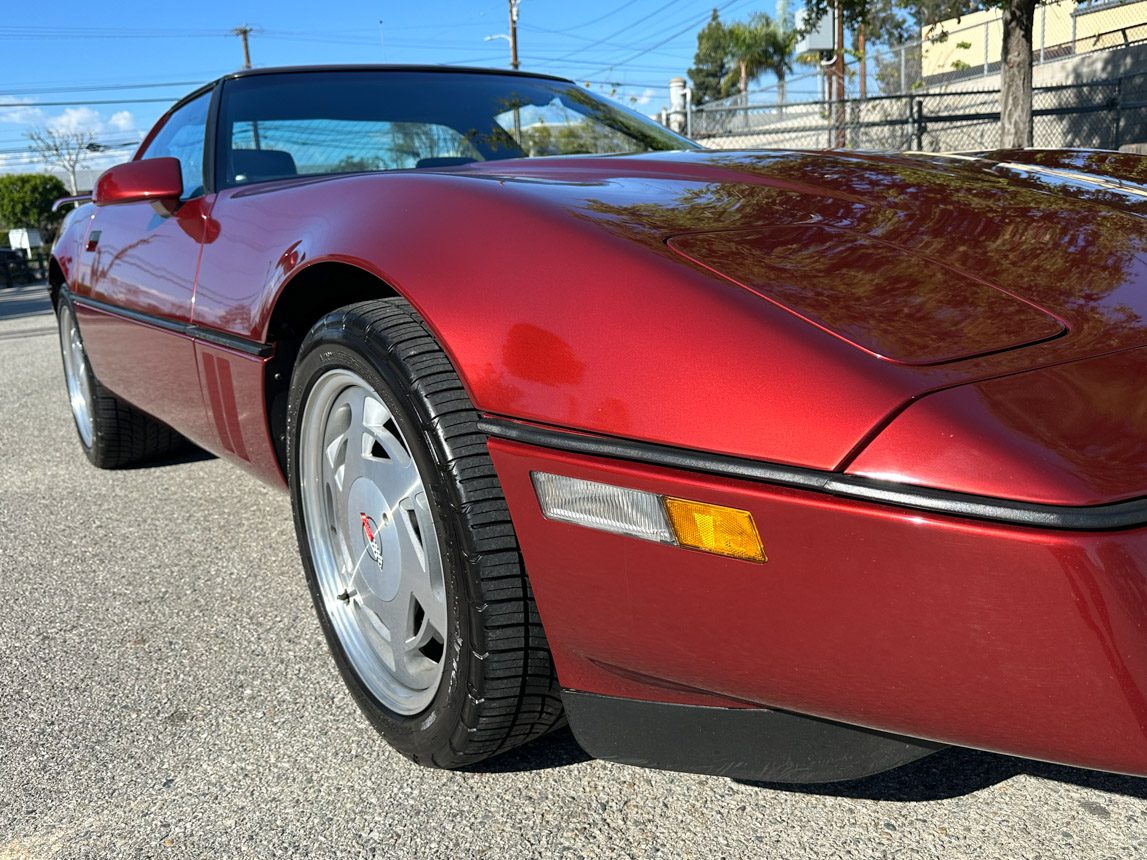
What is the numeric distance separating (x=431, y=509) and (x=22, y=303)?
15.8m

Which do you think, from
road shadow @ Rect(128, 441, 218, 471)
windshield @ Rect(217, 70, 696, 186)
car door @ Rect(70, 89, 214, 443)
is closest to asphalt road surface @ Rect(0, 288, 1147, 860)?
car door @ Rect(70, 89, 214, 443)

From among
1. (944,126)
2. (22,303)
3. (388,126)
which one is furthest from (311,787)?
(22,303)

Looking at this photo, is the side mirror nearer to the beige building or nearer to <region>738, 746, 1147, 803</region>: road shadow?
<region>738, 746, 1147, 803</region>: road shadow

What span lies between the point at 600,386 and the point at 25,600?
6.05ft

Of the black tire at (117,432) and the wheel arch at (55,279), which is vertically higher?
the wheel arch at (55,279)

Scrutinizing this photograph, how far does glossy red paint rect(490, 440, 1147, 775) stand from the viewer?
100 centimetres

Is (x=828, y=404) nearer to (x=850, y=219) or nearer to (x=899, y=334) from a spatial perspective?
(x=899, y=334)

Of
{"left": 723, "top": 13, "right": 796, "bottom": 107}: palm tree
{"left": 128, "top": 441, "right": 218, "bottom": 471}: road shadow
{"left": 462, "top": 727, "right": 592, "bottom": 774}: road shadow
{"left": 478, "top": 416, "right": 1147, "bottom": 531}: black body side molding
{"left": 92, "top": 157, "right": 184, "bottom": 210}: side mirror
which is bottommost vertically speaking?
{"left": 128, "top": 441, "right": 218, "bottom": 471}: road shadow

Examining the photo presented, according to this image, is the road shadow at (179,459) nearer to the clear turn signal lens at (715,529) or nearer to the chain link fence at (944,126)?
the clear turn signal lens at (715,529)

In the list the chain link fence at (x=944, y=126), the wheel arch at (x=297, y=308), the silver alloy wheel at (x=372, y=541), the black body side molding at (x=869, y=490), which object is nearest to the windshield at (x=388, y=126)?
the wheel arch at (x=297, y=308)

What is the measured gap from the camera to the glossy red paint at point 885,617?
1.00 metres

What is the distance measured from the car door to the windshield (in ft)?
0.52

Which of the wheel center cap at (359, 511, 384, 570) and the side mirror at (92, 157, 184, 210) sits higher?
the side mirror at (92, 157, 184, 210)

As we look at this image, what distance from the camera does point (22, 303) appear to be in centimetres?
1509
